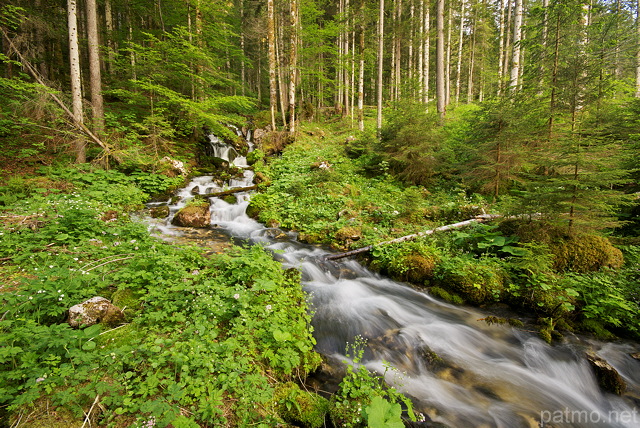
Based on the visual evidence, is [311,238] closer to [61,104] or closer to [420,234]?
[420,234]

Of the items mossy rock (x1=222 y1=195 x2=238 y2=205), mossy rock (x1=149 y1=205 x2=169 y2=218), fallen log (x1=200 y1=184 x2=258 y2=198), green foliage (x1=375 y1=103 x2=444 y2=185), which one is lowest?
mossy rock (x1=149 y1=205 x2=169 y2=218)

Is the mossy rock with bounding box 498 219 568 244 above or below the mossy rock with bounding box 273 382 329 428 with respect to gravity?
above

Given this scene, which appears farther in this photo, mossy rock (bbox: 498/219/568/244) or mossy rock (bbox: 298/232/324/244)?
mossy rock (bbox: 298/232/324/244)

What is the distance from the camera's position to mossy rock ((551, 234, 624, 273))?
505 cm

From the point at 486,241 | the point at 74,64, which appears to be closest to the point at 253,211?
the point at 486,241

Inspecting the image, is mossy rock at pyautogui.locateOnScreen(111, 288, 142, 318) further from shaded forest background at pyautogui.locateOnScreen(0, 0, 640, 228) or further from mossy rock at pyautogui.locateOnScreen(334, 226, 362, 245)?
shaded forest background at pyautogui.locateOnScreen(0, 0, 640, 228)

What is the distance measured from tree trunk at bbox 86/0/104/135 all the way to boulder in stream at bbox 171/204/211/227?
4484 mm

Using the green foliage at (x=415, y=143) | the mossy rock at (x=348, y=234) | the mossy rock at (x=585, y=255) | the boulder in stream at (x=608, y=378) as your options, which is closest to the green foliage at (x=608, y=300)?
the mossy rock at (x=585, y=255)

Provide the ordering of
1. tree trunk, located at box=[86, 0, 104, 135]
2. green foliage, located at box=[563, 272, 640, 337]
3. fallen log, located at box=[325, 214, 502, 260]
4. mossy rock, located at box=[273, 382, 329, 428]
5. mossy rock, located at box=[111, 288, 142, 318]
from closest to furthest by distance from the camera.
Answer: mossy rock, located at box=[273, 382, 329, 428] < mossy rock, located at box=[111, 288, 142, 318] < green foliage, located at box=[563, 272, 640, 337] < fallen log, located at box=[325, 214, 502, 260] < tree trunk, located at box=[86, 0, 104, 135]

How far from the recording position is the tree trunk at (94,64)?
895 cm

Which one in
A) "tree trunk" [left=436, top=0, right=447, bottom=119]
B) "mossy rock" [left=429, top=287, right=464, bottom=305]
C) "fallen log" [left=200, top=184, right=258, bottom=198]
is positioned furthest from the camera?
"tree trunk" [left=436, top=0, right=447, bottom=119]

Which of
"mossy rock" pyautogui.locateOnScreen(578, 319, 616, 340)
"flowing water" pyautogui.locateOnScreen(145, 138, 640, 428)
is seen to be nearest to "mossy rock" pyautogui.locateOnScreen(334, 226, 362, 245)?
"flowing water" pyautogui.locateOnScreen(145, 138, 640, 428)

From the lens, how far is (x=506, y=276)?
522cm

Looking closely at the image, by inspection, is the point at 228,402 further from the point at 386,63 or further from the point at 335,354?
the point at 386,63
